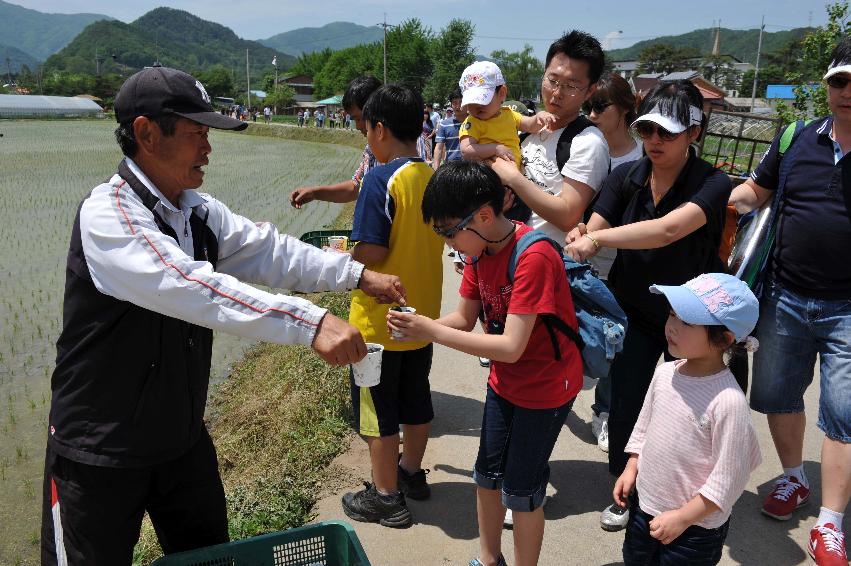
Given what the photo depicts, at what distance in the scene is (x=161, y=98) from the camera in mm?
1898

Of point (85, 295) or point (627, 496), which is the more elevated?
point (85, 295)

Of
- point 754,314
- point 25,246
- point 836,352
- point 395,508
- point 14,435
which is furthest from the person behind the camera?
point 25,246

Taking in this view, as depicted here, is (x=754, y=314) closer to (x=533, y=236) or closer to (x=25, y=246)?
(x=533, y=236)

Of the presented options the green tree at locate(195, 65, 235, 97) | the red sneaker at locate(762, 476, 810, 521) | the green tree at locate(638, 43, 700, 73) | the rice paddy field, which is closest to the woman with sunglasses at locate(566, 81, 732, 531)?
the red sneaker at locate(762, 476, 810, 521)

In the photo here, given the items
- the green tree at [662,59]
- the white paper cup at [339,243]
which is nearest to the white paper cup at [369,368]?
the white paper cup at [339,243]

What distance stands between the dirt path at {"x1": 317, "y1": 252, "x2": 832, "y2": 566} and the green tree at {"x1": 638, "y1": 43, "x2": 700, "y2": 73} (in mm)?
96642

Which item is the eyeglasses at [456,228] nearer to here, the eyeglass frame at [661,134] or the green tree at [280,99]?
the eyeglass frame at [661,134]

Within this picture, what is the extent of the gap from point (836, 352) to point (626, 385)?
34.3 inches

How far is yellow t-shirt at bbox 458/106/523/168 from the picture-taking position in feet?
11.1

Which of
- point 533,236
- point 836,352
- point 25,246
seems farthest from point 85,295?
point 25,246

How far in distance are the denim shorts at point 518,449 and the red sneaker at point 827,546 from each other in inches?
48.9

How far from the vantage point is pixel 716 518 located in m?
2.08

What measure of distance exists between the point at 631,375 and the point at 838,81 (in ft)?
4.78

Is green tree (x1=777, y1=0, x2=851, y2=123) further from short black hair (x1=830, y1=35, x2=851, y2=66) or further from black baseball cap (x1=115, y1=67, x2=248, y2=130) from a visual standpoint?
black baseball cap (x1=115, y1=67, x2=248, y2=130)
